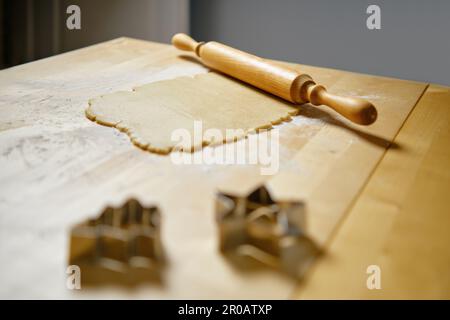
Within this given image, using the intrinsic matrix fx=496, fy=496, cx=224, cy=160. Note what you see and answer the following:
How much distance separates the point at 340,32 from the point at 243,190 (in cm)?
162

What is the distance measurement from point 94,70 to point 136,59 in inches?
5.6

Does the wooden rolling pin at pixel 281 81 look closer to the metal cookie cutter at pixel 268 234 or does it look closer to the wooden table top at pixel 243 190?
the wooden table top at pixel 243 190

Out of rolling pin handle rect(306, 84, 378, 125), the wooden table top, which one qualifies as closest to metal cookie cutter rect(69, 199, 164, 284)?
the wooden table top

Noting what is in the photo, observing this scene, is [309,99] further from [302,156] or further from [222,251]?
[222,251]

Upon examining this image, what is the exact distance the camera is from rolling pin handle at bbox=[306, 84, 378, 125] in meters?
0.94

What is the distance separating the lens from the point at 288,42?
7.66 ft

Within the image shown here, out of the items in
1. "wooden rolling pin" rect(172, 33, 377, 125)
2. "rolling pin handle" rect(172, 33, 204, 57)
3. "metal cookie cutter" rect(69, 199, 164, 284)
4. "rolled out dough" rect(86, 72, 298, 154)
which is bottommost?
"metal cookie cutter" rect(69, 199, 164, 284)

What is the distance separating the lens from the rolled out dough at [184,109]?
94 centimetres

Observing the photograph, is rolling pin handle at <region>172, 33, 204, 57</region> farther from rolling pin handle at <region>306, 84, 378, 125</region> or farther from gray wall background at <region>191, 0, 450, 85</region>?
gray wall background at <region>191, 0, 450, 85</region>

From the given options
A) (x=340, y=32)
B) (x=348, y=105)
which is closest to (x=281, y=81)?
(x=348, y=105)

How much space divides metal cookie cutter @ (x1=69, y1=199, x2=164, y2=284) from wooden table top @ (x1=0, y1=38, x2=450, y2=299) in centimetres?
2

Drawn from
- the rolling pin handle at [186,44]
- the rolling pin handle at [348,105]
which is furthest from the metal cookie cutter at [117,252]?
the rolling pin handle at [186,44]

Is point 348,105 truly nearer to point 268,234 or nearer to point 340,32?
point 268,234
